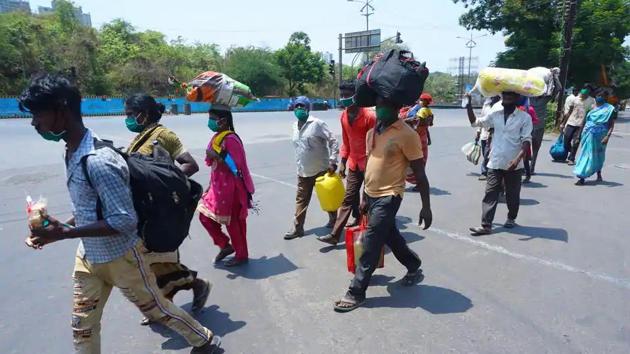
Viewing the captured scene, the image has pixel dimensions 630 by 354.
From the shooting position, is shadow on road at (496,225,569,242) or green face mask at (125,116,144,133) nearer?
green face mask at (125,116,144,133)

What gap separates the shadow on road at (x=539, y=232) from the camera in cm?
500

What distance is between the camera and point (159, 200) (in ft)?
8.02

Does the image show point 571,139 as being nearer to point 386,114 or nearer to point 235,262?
point 386,114

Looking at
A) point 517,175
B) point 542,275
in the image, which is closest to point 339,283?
point 542,275

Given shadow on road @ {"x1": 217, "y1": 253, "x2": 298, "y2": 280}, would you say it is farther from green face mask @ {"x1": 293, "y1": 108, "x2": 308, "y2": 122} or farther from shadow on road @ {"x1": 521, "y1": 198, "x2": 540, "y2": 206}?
shadow on road @ {"x1": 521, "y1": 198, "x2": 540, "y2": 206}

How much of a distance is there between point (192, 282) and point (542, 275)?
10.2 ft

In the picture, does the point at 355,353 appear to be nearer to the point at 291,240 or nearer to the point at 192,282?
the point at 192,282

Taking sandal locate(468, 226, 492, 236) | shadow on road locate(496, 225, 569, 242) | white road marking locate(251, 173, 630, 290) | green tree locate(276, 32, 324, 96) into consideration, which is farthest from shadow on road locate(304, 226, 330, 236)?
green tree locate(276, 32, 324, 96)

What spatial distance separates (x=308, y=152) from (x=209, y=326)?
2.47 meters

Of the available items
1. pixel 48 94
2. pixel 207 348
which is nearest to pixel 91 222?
pixel 48 94

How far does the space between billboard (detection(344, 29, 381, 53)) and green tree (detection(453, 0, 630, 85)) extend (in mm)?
19674

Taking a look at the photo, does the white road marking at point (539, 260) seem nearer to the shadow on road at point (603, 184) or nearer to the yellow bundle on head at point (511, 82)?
the yellow bundle on head at point (511, 82)

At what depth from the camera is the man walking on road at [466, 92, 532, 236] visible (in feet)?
16.7

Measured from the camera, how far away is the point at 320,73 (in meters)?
54.8
